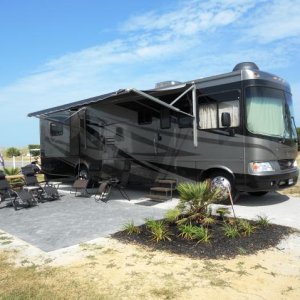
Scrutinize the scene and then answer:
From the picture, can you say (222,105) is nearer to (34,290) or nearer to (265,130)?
(265,130)

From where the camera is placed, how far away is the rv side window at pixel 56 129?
15000 millimetres

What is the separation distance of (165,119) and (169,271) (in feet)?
21.6

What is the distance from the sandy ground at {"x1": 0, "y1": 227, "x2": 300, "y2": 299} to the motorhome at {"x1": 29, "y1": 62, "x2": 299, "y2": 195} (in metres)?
3.20

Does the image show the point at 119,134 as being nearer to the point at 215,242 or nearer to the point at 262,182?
the point at 262,182

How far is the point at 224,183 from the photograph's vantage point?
386 inches

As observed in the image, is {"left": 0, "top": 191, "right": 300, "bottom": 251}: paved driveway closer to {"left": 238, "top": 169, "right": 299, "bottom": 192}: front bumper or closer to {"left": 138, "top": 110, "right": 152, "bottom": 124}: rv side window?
{"left": 238, "top": 169, "right": 299, "bottom": 192}: front bumper

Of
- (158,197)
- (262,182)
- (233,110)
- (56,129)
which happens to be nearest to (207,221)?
(262,182)

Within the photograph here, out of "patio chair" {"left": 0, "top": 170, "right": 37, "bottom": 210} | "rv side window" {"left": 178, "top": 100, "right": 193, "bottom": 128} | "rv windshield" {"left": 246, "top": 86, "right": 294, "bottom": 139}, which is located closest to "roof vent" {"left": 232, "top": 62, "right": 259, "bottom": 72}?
"rv windshield" {"left": 246, "top": 86, "right": 294, "bottom": 139}

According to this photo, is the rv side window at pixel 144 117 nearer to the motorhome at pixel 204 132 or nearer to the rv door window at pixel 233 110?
the motorhome at pixel 204 132

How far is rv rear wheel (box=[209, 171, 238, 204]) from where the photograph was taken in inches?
380

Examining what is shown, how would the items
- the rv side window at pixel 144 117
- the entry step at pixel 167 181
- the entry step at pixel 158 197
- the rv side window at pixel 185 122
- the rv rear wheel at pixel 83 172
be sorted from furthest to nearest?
the rv rear wheel at pixel 83 172 < the rv side window at pixel 144 117 < the entry step at pixel 167 181 < the entry step at pixel 158 197 < the rv side window at pixel 185 122

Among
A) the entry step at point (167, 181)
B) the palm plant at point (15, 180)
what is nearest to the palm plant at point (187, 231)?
the entry step at point (167, 181)

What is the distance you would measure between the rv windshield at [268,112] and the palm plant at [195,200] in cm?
276

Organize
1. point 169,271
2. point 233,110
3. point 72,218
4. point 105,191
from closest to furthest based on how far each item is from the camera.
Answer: point 169,271 → point 72,218 → point 233,110 → point 105,191
